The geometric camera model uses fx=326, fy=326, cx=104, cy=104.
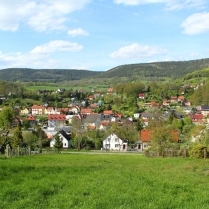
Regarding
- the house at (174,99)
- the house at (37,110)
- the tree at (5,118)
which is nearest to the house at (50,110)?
the house at (37,110)

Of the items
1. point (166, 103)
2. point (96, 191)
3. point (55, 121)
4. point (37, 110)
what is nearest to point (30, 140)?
point (96, 191)

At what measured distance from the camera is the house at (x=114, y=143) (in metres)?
81.8

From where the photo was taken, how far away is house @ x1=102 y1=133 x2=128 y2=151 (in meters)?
81.8

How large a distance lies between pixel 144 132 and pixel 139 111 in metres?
A: 65.1

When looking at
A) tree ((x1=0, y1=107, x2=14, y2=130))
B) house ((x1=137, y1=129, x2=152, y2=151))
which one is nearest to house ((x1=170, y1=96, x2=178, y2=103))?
house ((x1=137, y1=129, x2=152, y2=151))

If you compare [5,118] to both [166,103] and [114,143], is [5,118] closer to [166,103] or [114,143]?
[114,143]

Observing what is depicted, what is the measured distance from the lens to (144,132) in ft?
273

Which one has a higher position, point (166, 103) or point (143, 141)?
point (166, 103)

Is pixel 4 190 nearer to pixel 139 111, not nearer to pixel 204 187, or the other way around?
pixel 204 187

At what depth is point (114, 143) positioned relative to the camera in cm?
8281

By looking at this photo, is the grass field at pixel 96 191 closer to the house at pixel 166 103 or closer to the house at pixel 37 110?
the house at pixel 37 110

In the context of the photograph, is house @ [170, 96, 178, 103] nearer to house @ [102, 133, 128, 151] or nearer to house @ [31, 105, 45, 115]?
house @ [31, 105, 45, 115]

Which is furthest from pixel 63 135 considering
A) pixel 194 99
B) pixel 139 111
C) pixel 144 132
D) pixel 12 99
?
pixel 194 99

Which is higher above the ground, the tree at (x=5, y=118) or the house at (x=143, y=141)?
the tree at (x=5, y=118)
